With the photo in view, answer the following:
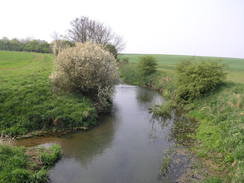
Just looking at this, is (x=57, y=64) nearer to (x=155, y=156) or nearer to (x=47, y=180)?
(x=47, y=180)

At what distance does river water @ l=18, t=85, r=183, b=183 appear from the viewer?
705cm

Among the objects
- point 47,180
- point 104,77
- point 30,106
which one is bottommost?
point 47,180

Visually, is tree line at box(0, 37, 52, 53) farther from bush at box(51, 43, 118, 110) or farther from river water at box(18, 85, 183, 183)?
river water at box(18, 85, 183, 183)

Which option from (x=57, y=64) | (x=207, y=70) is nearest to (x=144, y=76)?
(x=207, y=70)

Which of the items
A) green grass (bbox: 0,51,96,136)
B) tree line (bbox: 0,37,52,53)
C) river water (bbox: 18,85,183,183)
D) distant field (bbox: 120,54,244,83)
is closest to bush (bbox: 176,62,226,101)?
distant field (bbox: 120,54,244,83)

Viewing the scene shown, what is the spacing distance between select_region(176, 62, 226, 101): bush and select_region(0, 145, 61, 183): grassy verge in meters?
12.2

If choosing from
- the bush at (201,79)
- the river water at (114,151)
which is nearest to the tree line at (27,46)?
the bush at (201,79)

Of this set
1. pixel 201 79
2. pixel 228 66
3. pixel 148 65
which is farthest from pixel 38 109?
pixel 148 65

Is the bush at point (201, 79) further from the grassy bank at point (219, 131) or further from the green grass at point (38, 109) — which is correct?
the green grass at point (38, 109)

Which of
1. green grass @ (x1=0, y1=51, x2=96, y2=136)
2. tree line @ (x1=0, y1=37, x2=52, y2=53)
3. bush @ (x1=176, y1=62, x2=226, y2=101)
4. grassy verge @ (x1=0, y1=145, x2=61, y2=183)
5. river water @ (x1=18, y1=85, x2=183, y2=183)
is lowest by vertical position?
river water @ (x1=18, y1=85, x2=183, y2=183)

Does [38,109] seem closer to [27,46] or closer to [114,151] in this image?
[114,151]

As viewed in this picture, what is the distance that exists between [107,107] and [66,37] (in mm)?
28052

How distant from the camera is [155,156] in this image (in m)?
8.50

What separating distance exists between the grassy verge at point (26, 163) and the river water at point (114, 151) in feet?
1.41
